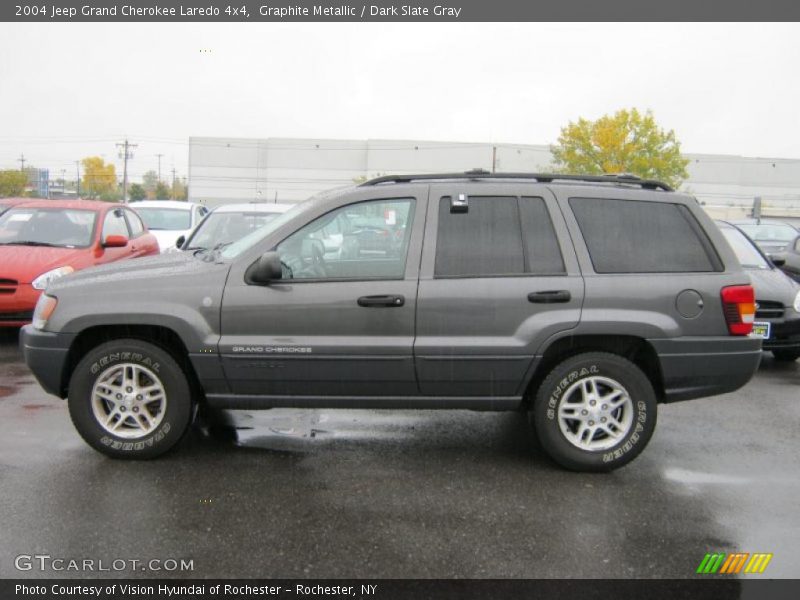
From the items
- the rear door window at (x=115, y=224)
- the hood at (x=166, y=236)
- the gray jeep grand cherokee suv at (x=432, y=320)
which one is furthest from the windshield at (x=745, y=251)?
the hood at (x=166, y=236)

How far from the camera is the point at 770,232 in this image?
15.5 metres

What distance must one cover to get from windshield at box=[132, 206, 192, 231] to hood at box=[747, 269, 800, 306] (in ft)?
35.0

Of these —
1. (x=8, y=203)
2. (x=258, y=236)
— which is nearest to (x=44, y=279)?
(x=258, y=236)

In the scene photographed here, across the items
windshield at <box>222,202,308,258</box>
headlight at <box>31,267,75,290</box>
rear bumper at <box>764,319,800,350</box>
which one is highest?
windshield at <box>222,202,308,258</box>

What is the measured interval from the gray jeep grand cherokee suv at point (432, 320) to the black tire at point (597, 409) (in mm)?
12

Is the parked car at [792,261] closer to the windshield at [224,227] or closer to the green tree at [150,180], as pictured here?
the windshield at [224,227]

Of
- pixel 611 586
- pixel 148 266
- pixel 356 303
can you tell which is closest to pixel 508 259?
pixel 356 303

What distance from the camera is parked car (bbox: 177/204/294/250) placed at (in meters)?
8.94

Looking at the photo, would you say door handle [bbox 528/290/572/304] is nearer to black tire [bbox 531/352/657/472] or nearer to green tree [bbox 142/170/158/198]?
black tire [bbox 531/352/657/472]

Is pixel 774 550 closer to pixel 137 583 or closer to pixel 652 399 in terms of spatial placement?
pixel 652 399

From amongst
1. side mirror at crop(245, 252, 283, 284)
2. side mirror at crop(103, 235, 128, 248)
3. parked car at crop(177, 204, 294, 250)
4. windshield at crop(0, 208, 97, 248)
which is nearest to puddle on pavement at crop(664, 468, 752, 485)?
side mirror at crop(245, 252, 283, 284)

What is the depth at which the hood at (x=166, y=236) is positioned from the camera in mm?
12945

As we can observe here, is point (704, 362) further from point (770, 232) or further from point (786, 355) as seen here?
point (770, 232)

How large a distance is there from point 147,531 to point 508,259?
8.48 feet
